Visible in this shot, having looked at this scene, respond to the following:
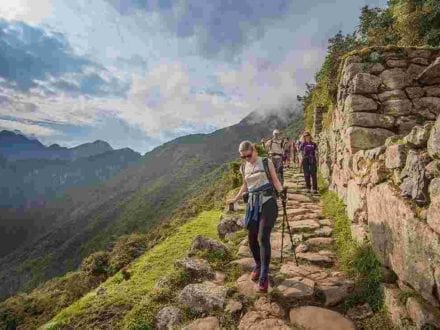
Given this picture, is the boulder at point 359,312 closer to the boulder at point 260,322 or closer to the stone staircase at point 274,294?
the stone staircase at point 274,294

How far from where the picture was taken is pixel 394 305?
191 inches

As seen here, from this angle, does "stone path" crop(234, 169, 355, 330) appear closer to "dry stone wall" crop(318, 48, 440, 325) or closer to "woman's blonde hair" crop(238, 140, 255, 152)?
"dry stone wall" crop(318, 48, 440, 325)

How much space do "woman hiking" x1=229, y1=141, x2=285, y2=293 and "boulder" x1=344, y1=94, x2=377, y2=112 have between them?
4380 millimetres

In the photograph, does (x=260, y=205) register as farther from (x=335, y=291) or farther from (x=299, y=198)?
(x=299, y=198)

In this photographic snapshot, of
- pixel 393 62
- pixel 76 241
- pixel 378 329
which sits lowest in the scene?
pixel 76 241

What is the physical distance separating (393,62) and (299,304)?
291 inches

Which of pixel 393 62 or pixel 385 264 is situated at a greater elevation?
pixel 393 62

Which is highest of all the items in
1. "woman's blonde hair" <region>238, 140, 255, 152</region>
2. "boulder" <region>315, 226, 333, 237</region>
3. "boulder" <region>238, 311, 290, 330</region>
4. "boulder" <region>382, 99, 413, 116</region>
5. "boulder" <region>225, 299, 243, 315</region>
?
"boulder" <region>382, 99, 413, 116</region>

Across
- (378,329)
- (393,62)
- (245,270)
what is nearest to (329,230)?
(245,270)

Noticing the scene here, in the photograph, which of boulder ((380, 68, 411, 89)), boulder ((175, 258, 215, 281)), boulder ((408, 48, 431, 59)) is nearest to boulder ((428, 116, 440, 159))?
boulder ((175, 258, 215, 281))

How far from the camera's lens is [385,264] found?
5770 millimetres

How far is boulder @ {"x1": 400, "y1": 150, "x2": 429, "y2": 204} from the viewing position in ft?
15.3

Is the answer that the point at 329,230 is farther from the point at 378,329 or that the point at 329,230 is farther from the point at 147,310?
the point at 147,310

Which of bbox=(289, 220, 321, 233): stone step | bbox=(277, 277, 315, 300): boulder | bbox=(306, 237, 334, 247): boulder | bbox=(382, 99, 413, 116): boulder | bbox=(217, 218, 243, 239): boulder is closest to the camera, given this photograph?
bbox=(277, 277, 315, 300): boulder
